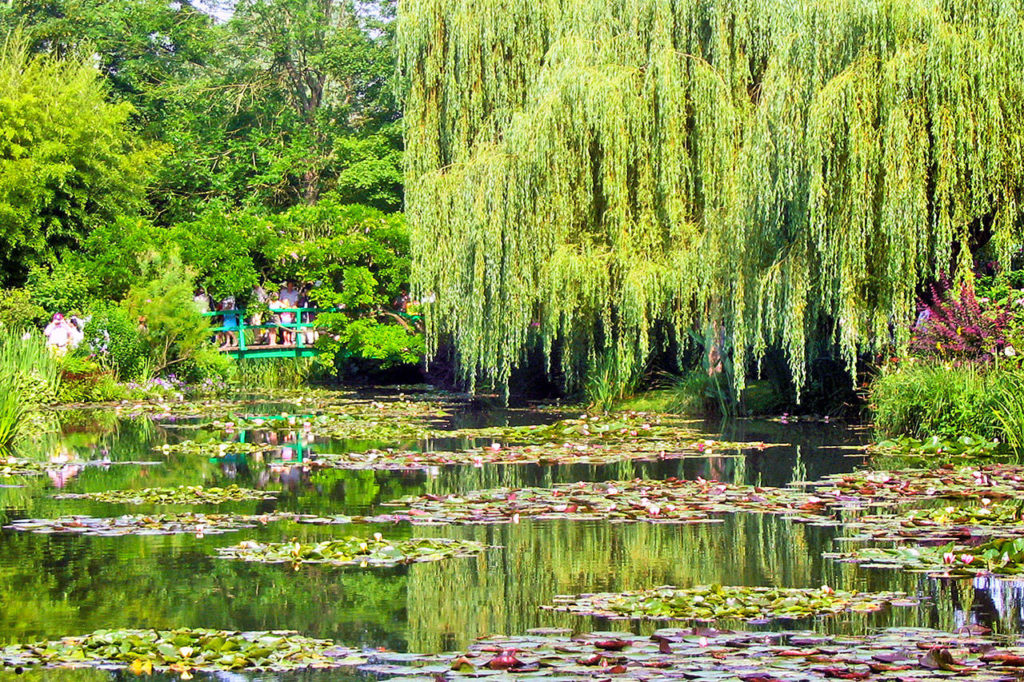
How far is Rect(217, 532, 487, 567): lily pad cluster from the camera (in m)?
8.76

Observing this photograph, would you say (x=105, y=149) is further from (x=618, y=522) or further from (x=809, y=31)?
(x=618, y=522)

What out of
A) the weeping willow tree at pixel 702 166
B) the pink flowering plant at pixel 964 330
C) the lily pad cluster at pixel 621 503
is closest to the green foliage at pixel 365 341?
the weeping willow tree at pixel 702 166

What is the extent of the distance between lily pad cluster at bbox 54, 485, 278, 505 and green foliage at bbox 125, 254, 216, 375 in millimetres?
16085

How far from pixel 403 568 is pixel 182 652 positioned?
2471mm

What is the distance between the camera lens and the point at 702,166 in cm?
1858

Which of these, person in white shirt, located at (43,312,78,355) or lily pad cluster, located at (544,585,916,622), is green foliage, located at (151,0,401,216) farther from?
lily pad cluster, located at (544,585,916,622)

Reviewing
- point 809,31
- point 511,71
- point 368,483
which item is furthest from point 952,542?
point 511,71

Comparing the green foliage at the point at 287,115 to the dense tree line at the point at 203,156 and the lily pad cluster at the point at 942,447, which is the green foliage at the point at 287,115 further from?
the lily pad cluster at the point at 942,447

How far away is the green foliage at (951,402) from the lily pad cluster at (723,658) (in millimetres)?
7899

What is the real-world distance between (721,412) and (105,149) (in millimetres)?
16793

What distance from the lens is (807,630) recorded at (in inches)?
263

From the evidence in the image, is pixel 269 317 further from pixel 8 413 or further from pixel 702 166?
pixel 8 413

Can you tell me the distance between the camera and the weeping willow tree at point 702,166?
15.1 meters

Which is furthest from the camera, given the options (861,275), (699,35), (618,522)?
(699,35)
